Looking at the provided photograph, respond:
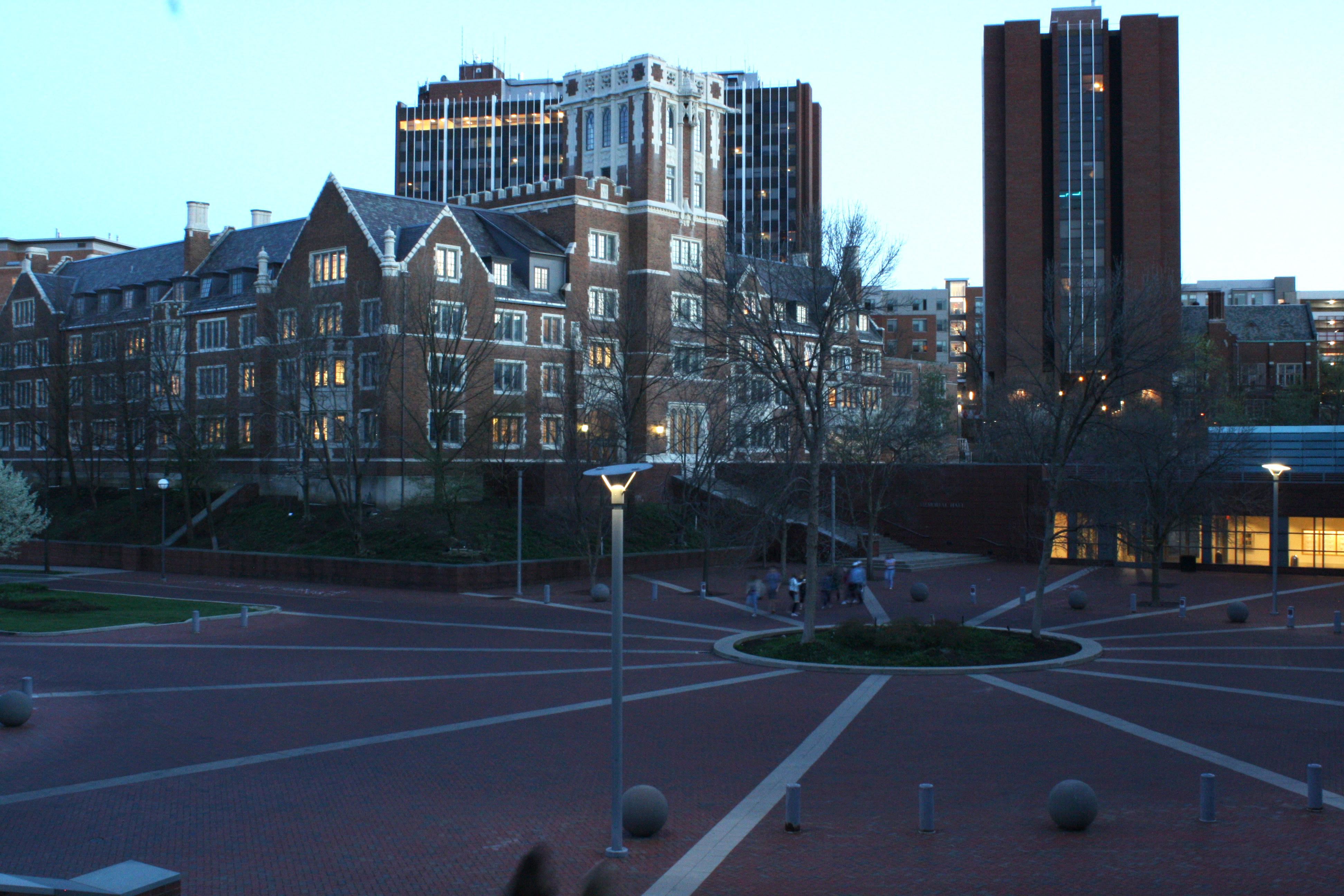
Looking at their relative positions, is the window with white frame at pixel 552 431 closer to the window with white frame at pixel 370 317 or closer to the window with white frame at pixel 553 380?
the window with white frame at pixel 553 380

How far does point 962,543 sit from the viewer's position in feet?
191

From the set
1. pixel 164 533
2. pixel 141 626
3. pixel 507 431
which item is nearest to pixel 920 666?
pixel 141 626

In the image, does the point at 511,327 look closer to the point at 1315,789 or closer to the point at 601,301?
the point at 601,301

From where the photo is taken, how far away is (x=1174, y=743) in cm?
1841

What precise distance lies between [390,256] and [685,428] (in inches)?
667

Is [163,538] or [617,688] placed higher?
[617,688]

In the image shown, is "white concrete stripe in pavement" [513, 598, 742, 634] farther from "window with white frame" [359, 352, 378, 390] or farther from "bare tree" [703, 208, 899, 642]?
"window with white frame" [359, 352, 378, 390]

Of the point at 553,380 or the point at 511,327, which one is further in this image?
the point at 511,327

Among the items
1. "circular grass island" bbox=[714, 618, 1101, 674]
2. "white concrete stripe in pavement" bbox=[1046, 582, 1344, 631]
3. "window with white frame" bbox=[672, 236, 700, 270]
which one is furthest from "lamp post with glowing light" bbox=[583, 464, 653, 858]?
"window with white frame" bbox=[672, 236, 700, 270]

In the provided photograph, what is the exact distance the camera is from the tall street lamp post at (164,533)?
160ft

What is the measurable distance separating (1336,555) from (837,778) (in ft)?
140

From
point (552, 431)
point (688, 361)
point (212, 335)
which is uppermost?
point (212, 335)

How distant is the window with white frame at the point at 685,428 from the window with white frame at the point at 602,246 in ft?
30.2

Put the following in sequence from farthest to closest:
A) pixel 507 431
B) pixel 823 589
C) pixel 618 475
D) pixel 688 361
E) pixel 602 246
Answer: pixel 602 246
pixel 507 431
pixel 823 589
pixel 688 361
pixel 618 475
